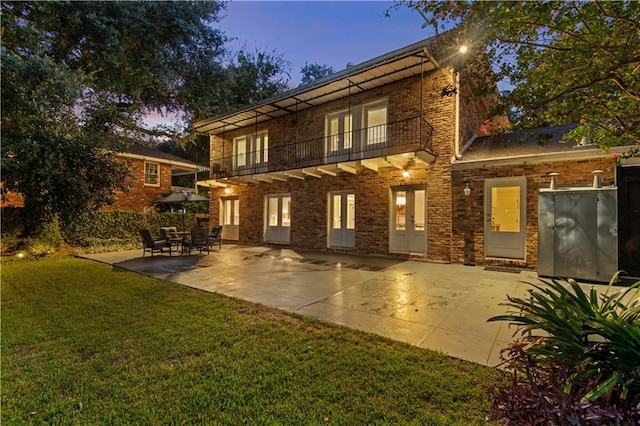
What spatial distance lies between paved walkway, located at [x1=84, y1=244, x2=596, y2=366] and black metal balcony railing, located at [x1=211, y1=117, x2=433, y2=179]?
3947 millimetres

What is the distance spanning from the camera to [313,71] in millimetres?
25625

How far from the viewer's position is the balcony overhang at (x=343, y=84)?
8844 mm

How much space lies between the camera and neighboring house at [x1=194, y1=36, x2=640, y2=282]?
831 centimetres

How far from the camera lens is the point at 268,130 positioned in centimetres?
1402

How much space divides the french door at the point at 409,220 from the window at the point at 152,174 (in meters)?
15.9

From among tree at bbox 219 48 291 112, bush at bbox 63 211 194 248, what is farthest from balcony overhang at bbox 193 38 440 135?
tree at bbox 219 48 291 112

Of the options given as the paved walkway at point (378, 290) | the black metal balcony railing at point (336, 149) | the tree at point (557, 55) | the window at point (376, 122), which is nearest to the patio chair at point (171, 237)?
the paved walkway at point (378, 290)

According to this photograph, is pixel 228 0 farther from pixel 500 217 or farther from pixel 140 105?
pixel 500 217

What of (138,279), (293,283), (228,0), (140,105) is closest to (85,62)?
(140,105)

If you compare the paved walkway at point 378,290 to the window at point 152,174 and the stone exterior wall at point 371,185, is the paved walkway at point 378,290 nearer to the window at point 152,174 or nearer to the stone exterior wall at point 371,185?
the stone exterior wall at point 371,185

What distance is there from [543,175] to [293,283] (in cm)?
730

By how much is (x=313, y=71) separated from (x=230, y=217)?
16.7 m

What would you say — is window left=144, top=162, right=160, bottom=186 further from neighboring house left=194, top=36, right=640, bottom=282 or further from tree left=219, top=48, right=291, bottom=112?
tree left=219, top=48, right=291, bottom=112

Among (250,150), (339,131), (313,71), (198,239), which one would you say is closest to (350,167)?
(339,131)
